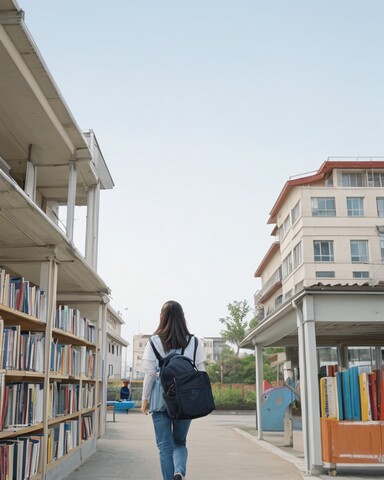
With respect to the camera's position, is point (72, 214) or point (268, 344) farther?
point (268, 344)

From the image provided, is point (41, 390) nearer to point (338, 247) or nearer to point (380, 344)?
point (380, 344)

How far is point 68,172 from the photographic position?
12.3 m

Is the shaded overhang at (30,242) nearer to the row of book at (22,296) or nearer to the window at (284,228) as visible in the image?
the row of book at (22,296)

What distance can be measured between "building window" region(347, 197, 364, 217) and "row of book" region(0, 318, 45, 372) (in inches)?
1740

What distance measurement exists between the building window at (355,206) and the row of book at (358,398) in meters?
41.3

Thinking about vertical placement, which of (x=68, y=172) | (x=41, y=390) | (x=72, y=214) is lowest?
(x=41, y=390)

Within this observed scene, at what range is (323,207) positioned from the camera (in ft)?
158

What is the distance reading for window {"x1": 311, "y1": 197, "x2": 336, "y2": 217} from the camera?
47969mm

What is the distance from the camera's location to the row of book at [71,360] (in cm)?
790

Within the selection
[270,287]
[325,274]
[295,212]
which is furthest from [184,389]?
[270,287]

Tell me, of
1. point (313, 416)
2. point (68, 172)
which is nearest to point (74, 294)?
point (68, 172)

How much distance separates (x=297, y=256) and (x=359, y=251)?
16.4 ft

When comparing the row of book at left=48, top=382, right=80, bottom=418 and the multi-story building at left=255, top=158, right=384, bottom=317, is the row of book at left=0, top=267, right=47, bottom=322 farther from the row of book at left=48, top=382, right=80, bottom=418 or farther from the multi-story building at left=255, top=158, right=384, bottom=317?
the multi-story building at left=255, top=158, right=384, bottom=317

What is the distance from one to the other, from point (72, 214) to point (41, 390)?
482 cm
